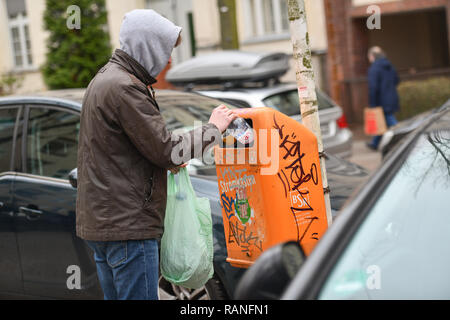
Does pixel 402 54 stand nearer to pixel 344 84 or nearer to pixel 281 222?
pixel 344 84

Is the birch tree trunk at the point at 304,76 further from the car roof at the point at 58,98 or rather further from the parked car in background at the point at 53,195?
the car roof at the point at 58,98

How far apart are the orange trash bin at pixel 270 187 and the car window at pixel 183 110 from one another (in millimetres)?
1360

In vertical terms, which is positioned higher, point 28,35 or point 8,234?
point 28,35

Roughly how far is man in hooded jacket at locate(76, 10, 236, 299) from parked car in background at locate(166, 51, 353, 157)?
13.8 ft

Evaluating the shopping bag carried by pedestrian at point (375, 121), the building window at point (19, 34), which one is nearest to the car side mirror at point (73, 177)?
the shopping bag carried by pedestrian at point (375, 121)

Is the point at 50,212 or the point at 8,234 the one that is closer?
the point at 50,212

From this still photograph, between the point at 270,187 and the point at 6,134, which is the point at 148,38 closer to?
the point at 270,187

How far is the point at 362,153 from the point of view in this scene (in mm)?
12273

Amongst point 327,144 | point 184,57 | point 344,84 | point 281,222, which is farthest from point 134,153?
point 184,57

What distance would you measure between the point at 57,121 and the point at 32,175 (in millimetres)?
388

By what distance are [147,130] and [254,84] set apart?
5256 millimetres

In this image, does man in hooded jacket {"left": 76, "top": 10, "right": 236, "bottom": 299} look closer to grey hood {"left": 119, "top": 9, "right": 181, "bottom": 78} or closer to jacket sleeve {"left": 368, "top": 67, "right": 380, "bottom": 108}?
grey hood {"left": 119, "top": 9, "right": 181, "bottom": 78}

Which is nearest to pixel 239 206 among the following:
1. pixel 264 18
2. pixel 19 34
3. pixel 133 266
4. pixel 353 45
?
pixel 133 266

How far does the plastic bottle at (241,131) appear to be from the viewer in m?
3.15
